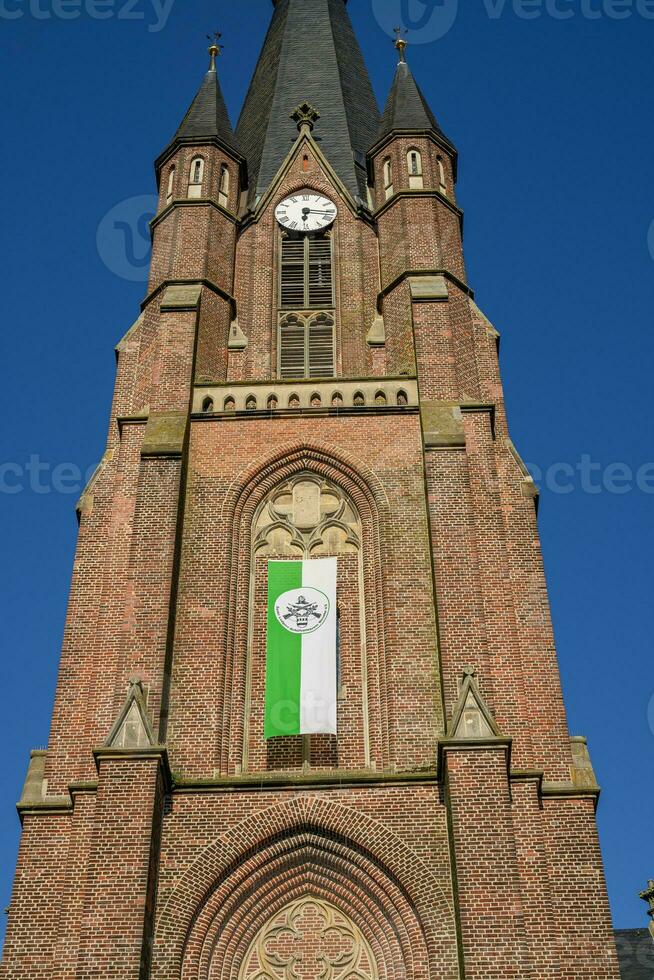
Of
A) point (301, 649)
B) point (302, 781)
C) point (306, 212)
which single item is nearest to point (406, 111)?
point (306, 212)

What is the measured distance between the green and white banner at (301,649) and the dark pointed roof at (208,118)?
13268 mm

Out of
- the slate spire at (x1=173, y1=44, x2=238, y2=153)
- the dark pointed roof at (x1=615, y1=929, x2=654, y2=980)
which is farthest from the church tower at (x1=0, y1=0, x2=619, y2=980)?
the dark pointed roof at (x1=615, y1=929, x2=654, y2=980)

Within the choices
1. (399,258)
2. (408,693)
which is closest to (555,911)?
(408,693)

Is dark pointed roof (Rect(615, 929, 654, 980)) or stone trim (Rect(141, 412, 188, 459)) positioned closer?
stone trim (Rect(141, 412, 188, 459))

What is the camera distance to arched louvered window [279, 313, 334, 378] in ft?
95.6

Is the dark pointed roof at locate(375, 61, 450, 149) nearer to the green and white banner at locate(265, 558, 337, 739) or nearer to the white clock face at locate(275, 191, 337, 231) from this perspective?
the white clock face at locate(275, 191, 337, 231)

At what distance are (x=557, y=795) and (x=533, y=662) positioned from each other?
2.36m

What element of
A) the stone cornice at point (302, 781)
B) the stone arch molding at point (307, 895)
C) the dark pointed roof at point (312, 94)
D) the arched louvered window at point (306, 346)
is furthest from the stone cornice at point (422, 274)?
the stone arch molding at point (307, 895)

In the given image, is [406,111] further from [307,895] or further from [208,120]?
[307,895]

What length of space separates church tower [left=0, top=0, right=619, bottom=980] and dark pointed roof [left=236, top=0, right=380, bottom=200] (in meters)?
→ 5.80

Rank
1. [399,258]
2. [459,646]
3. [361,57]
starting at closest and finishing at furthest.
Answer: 1. [459,646]
2. [399,258]
3. [361,57]

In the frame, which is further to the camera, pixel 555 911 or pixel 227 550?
pixel 227 550

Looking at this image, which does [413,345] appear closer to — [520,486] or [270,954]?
[520,486]

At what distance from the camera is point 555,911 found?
18.8 metres
